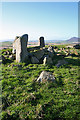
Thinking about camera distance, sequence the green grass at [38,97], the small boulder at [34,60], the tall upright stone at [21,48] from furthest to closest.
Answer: the small boulder at [34,60] → the tall upright stone at [21,48] → the green grass at [38,97]

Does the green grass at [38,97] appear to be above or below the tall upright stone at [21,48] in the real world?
below

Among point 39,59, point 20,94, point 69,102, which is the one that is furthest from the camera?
point 39,59

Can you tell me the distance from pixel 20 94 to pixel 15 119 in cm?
238

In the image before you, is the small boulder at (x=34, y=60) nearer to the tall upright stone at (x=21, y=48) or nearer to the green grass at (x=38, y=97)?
the tall upright stone at (x=21, y=48)

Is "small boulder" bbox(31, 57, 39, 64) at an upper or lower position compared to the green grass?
upper

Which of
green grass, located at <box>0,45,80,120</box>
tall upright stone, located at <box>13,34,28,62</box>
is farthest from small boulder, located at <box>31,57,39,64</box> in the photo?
green grass, located at <box>0,45,80,120</box>

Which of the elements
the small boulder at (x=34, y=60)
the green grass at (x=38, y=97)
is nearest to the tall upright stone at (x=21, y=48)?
the small boulder at (x=34, y=60)

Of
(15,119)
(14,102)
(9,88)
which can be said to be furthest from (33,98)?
(9,88)

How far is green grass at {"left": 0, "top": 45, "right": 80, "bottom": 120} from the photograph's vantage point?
7668 mm

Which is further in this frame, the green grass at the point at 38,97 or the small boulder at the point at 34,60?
the small boulder at the point at 34,60

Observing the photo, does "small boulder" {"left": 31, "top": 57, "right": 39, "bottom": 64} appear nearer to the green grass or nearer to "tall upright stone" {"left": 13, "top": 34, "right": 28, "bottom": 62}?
"tall upright stone" {"left": 13, "top": 34, "right": 28, "bottom": 62}

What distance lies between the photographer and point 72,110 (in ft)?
26.3

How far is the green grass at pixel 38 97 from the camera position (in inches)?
302

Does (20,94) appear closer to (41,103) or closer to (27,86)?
(27,86)
